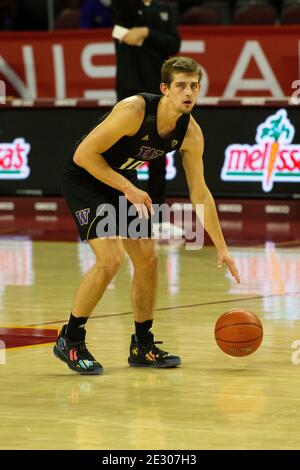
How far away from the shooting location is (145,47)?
13086mm

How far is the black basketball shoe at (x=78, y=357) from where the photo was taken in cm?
741

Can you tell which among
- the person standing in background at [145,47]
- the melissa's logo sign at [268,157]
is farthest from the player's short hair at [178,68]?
the melissa's logo sign at [268,157]

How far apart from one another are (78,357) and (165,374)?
1.70ft

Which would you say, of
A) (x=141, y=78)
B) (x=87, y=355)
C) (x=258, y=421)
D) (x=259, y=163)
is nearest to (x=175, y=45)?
(x=141, y=78)

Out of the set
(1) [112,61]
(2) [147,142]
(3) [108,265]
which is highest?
(1) [112,61]

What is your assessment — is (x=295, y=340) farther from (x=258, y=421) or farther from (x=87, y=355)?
(x=258, y=421)

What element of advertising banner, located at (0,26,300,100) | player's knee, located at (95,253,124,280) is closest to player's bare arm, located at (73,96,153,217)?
player's knee, located at (95,253,124,280)

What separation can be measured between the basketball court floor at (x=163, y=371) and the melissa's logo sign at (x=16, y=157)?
296cm

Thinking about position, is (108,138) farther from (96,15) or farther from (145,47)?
(96,15)

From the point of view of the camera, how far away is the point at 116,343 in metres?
8.32

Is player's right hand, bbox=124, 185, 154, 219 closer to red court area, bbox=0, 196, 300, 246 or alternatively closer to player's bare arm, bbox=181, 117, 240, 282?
player's bare arm, bbox=181, 117, 240, 282

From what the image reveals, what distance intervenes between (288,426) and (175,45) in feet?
24.8

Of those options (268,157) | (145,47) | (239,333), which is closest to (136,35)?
(145,47)

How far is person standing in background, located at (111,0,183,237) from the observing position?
1301 cm
